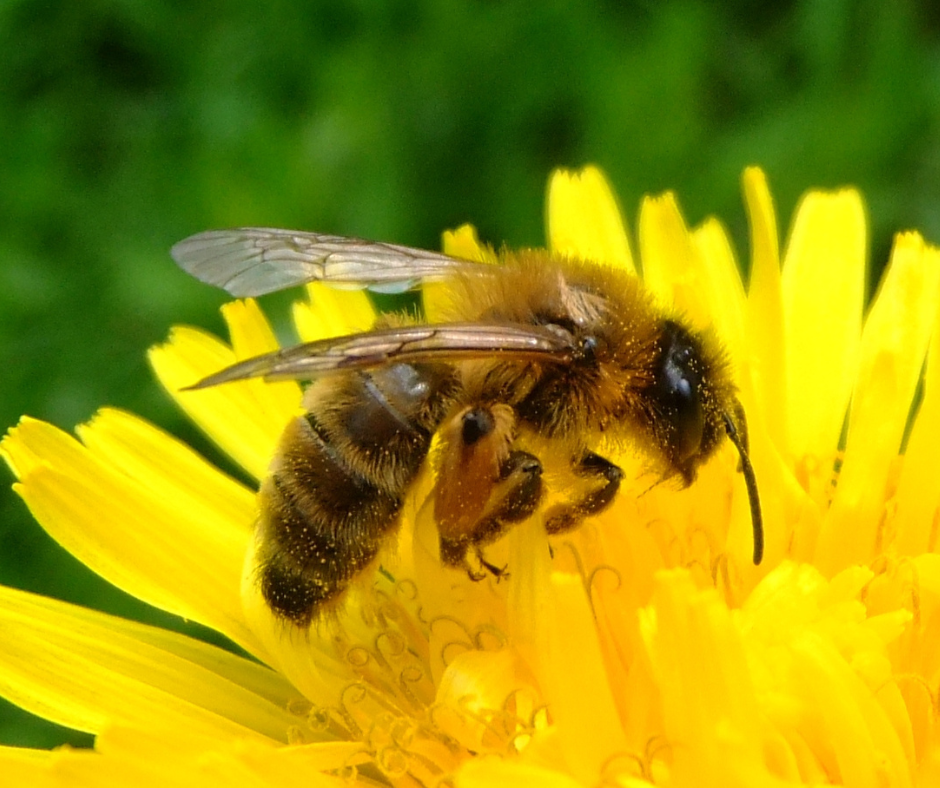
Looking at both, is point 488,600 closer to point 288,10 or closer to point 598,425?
point 598,425

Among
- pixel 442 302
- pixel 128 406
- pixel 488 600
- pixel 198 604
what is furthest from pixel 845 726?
pixel 128 406

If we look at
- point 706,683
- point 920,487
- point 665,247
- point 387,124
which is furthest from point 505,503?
point 387,124

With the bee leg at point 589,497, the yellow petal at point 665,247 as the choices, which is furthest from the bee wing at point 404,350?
the yellow petal at point 665,247

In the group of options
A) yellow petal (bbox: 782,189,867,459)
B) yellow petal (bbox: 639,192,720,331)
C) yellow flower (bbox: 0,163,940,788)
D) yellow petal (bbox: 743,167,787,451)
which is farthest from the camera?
yellow petal (bbox: 639,192,720,331)

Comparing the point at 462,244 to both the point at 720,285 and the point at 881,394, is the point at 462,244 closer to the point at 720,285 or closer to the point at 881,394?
the point at 720,285

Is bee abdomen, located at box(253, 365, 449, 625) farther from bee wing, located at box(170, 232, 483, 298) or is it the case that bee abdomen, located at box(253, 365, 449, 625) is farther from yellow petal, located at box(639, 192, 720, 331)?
yellow petal, located at box(639, 192, 720, 331)

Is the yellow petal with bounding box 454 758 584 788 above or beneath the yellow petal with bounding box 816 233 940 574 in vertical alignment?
beneath

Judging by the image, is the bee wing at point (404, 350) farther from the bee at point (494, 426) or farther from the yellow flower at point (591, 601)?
the yellow flower at point (591, 601)

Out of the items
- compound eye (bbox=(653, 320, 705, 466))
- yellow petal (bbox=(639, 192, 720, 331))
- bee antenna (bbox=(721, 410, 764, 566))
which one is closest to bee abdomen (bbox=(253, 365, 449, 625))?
compound eye (bbox=(653, 320, 705, 466))

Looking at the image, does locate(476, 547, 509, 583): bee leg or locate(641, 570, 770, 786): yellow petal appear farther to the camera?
locate(476, 547, 509, 583): bee leg

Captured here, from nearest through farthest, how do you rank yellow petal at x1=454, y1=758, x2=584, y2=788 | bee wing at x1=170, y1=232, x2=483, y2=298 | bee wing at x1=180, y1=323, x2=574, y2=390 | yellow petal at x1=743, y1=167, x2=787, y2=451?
yellow petal at x1=454, y1=758, x2=584, y2=788, bee wing at x1=180, y1=323, x2=574, y2=390, bee wing at x1=170, y1=232, x2=483, y2=298, yellow petal at x1=743, y1=167, x2=787, y2=451
